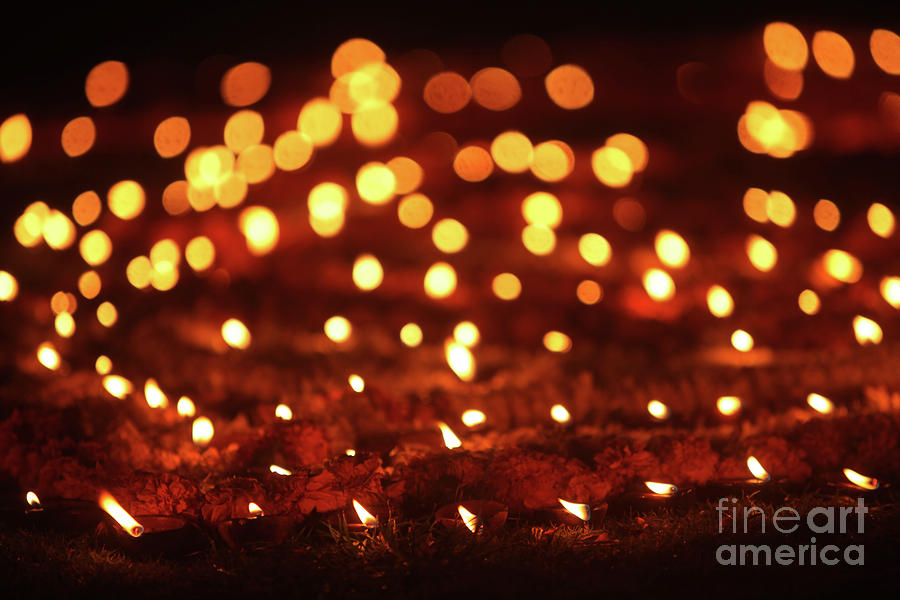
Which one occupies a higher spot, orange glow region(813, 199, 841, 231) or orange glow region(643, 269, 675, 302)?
orange glow region(813, 199, 841, 231)

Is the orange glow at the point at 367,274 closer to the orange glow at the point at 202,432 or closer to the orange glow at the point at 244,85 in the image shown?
the orange glow at the point at 244,85

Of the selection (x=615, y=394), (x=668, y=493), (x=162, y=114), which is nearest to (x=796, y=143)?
(x=615, y=394)

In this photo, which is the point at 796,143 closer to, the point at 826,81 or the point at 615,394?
the point at 826,81

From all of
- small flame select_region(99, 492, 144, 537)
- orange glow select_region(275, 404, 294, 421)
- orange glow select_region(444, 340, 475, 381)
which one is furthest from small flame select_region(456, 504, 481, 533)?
orange glow select_region(444, 340, 475, 381)

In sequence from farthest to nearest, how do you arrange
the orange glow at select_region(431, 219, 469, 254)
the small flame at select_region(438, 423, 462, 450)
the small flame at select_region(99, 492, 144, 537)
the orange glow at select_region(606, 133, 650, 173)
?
the orange glow at select_region(606, 133, 650, 173), the orange glow at select_region(431, 219, 469, 254), the small flame at select_region(438, 423, 462, 450), the small flame at select_region(99, 492, 144, 537)

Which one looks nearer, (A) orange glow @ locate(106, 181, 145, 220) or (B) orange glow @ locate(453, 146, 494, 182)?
(A) orange glow @ locate(106, 181, 145, 220)

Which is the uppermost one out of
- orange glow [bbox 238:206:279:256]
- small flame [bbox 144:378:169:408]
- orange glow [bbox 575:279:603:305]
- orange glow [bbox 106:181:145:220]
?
orange glow [bbox 106:181:145:220]

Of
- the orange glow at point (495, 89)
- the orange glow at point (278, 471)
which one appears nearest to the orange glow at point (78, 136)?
the orange glow at point (495, 89)

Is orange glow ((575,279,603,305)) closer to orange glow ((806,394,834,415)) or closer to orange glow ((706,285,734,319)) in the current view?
orange glow ((706,285,734,319))
